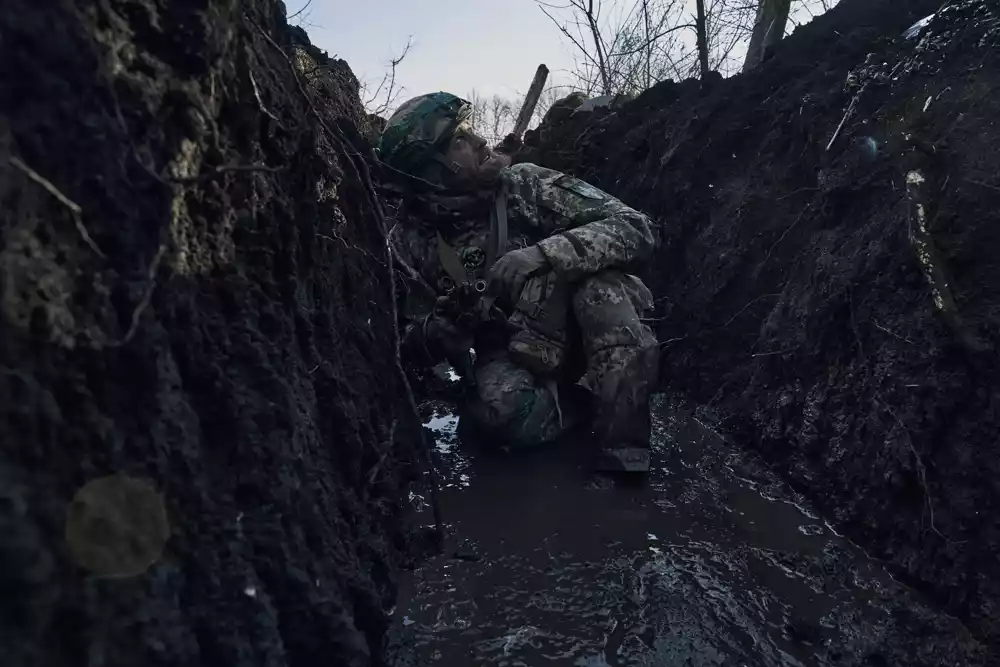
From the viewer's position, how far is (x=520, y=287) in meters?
2.76

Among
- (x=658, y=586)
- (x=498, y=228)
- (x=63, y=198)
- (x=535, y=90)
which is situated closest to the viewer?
(x=63, y=198)

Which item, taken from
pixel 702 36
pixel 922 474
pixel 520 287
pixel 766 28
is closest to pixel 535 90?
pixel 702 36

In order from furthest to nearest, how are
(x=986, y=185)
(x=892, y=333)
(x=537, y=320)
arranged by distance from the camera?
(x=537, y=320) < (x=892, y=333) < (x=986, y=185)

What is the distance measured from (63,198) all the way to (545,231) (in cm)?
255

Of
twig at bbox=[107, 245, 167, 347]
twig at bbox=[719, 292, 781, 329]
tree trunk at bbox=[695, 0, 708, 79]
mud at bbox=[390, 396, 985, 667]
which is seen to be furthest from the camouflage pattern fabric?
tree trunk at bbox=[695, 0, 708, 79]

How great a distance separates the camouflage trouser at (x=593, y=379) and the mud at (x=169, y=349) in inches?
49.4

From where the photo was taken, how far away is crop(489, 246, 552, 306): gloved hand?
273 centimetres

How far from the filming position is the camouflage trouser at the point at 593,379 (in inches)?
104

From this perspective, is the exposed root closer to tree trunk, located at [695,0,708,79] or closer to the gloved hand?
the gloved hand

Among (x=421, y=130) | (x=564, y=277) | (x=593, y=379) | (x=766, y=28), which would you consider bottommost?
(x=593, y=379)

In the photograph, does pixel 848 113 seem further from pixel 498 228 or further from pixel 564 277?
pixel 498 228

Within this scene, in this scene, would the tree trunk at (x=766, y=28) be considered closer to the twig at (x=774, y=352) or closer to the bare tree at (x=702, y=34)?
the bare tree at (x=702, y=34)

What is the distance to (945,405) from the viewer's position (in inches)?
72.4

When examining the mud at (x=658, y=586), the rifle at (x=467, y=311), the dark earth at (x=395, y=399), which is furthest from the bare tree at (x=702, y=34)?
the mud at (x=658, y=586)
